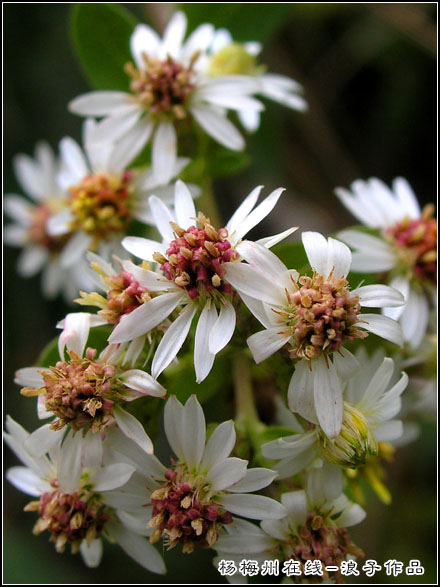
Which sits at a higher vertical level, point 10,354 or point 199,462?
point 10,354

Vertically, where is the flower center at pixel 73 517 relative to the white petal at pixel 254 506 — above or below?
below

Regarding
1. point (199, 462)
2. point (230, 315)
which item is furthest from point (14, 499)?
point (230, 315)

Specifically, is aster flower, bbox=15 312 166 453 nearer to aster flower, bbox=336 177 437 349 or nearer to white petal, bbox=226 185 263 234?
white petal, bbox=226 185 263 234

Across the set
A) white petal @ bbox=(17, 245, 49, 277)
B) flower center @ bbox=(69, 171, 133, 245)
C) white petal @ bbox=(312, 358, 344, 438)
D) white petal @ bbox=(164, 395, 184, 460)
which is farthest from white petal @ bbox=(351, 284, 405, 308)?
white petal @ bbox=(17, 245, 49, 277)

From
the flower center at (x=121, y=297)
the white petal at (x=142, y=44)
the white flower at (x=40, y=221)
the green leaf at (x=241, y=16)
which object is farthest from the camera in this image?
the white flower at (x=40, y=221)

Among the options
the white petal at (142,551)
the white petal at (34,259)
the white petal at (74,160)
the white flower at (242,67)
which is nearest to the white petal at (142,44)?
the white flower at (242,67)

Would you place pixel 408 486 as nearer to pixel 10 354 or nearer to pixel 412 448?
pixel 412 448

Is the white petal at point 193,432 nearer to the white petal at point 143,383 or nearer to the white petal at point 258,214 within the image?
the white petal at point 143,383
